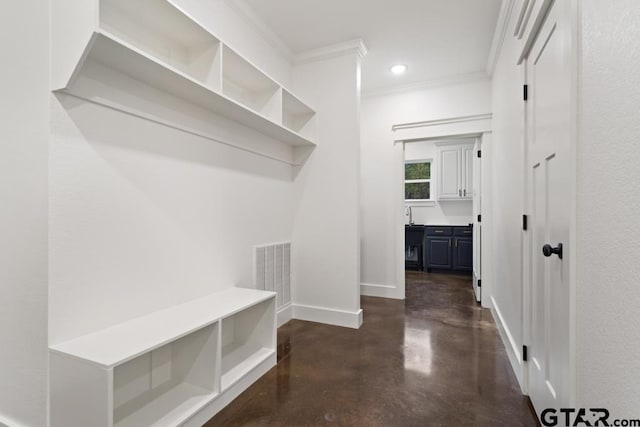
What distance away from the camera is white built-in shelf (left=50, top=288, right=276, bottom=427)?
1173 millimetres

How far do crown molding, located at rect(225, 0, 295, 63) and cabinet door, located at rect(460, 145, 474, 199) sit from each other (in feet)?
12.8

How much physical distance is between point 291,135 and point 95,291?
6.18 feet

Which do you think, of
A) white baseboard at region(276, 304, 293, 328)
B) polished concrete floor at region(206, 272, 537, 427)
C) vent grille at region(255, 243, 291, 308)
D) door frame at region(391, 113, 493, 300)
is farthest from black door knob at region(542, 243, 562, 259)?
door frame at region(391, 113, 493, 300)

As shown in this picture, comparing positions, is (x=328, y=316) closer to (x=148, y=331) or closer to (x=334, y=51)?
(x=148, y=331)

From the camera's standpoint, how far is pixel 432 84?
3.74m

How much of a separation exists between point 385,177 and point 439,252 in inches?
89.8

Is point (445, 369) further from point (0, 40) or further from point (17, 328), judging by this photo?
point (0, 40)

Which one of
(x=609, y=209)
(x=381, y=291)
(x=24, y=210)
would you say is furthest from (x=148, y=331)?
(x=381, y=291)

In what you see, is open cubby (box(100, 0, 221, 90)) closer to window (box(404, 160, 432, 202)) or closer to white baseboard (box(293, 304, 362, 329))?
white baseboard (box(293, 304, 362, 329))

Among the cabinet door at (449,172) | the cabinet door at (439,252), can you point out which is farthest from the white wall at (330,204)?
the cabinet door at (449,172)

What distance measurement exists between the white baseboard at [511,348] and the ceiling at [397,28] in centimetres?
263

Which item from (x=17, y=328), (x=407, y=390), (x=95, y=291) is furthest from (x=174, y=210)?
(x=407, y=390)

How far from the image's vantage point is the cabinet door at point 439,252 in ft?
17.6

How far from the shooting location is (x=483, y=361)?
2221mm
